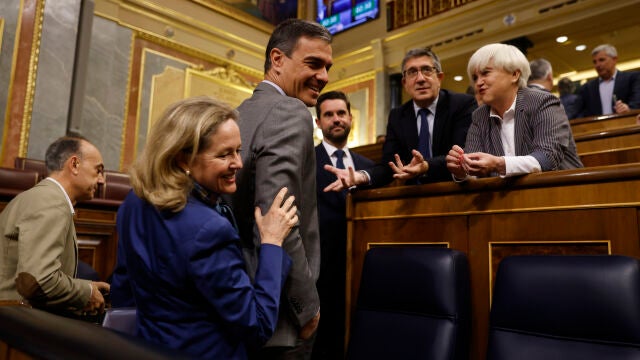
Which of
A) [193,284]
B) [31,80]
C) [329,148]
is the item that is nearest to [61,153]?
[329,148]

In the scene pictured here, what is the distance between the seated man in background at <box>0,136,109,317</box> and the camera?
1.47m

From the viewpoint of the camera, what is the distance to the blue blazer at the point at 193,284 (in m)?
0.83

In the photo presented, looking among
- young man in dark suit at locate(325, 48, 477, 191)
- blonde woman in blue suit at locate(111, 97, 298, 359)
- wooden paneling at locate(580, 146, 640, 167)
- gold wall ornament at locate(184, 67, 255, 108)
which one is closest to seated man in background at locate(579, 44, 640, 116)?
wooden paneling at locate(580, 146, 640, 167)

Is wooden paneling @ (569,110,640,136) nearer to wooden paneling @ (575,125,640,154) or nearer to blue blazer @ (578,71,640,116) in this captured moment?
wooden paneling @ (575,125,640,154)

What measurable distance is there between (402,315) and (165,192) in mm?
767

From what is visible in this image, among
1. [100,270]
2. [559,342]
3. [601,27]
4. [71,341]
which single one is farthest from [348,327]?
[601,27]

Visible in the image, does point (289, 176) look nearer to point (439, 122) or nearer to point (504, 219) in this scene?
point (504, 219)

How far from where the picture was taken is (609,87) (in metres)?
4.24

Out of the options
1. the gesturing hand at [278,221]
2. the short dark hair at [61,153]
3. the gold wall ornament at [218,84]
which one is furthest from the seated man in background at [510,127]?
Result: the gold wall ornament at [218,84]

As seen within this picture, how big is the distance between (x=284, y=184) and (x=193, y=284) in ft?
1.00

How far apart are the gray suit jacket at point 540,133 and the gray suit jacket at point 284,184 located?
2.32 feet

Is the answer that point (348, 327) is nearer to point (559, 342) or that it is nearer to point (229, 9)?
point (559, 342)

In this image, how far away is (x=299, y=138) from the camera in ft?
3.59

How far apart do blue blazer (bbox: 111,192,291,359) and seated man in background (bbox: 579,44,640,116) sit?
412 cm
